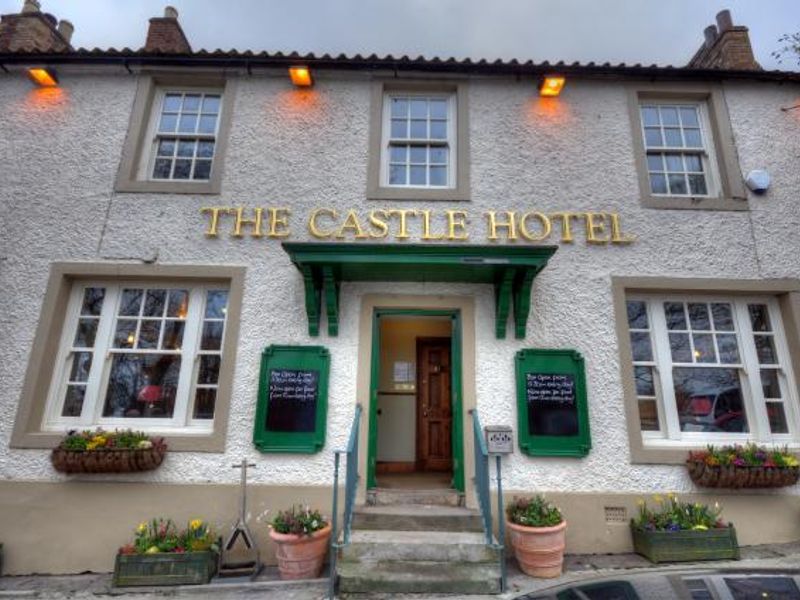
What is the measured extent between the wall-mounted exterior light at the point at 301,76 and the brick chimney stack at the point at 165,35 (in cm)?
226

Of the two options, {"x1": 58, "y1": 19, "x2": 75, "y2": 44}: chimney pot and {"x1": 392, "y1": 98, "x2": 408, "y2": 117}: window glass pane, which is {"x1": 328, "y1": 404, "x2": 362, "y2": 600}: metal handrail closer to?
{"x1": 392, "y1": 98, "x2": 408, "y2": 117}: window glass pane

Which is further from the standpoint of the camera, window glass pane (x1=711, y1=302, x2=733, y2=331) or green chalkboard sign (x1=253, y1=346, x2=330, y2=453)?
window glass pane (x1=711, y1=302, x2=733, y2=331)

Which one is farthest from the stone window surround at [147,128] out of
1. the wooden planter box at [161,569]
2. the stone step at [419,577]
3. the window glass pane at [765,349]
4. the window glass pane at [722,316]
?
the window glass pane at [765,349]

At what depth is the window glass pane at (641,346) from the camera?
6090mm

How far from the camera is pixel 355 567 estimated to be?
176 inches

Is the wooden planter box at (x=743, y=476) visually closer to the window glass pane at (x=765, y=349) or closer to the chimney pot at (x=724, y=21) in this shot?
the window glass pane at (x=765, y=349)

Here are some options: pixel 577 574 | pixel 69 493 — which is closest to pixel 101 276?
pixel 69 493

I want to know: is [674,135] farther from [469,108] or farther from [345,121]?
[345,121]

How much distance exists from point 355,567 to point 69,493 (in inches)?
138

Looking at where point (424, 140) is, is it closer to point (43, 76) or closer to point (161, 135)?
point (161, 135)

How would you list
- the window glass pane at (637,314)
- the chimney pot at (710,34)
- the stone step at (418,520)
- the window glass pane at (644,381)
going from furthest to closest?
the chimney pot at (710,34)
the window glass pane at (637,314)
the window glass pane at (644,381)
the stone step at (418,520)

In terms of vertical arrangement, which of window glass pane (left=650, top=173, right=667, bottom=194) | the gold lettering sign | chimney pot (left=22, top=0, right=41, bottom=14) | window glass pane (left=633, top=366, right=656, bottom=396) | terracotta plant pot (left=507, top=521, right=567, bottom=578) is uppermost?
chimney pot (left=22, top=0, right=41, bottom=14)

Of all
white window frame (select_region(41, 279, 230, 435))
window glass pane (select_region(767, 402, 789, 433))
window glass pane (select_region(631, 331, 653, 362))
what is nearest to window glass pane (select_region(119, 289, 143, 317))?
white window frame (select_region(41, 279, 230, 435))

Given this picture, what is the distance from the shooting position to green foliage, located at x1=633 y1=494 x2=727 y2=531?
5082 millimetres
